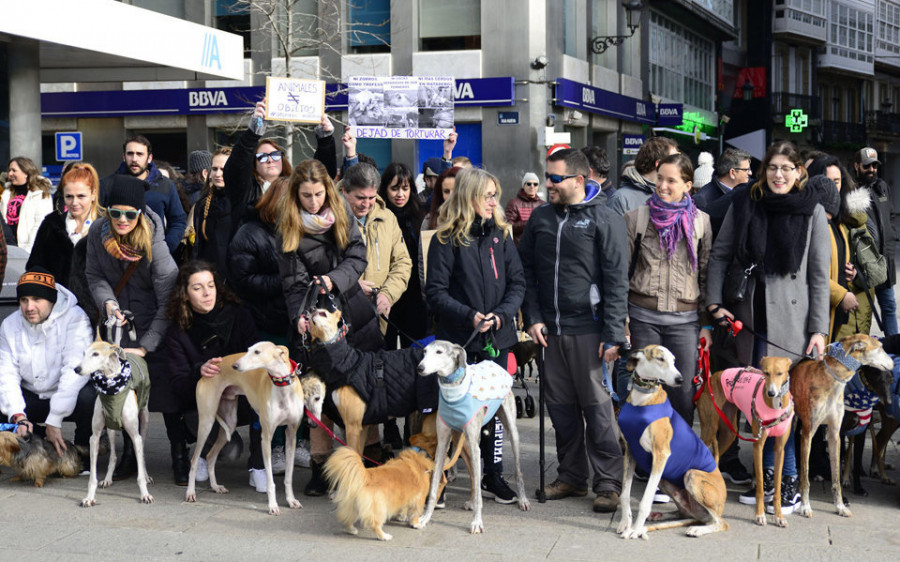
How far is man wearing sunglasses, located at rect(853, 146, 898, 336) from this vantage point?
838 centimetres

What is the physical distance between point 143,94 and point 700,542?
26534mm

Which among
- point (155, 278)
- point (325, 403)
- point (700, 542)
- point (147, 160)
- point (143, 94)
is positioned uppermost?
point (143, 94)

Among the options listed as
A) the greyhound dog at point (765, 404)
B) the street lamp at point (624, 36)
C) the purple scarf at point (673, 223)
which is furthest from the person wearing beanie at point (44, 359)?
the street lamp at point (624, 36)

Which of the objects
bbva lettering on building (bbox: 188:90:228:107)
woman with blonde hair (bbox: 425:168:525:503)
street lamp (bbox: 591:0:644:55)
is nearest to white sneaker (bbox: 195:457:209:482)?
woman with blonde hair (bbox: 425:168:525:503)

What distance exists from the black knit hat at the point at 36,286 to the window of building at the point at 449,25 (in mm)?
21808

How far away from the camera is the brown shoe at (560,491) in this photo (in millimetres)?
6664

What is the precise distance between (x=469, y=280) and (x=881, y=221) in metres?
3.82

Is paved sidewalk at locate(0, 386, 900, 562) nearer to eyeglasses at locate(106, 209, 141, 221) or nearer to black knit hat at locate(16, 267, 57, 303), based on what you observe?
black knit hat at locate(16, 267, 57, 303)

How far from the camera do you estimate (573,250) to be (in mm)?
6395

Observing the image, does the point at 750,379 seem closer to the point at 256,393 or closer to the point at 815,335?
the point at 815,335

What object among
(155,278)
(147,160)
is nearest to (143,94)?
(147,160)

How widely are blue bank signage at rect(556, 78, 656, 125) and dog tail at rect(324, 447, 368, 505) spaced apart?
74.6ft

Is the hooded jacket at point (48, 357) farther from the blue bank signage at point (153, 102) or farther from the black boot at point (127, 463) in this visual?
the blue bank signage at point (153, 102)

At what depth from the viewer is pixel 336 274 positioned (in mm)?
6605
